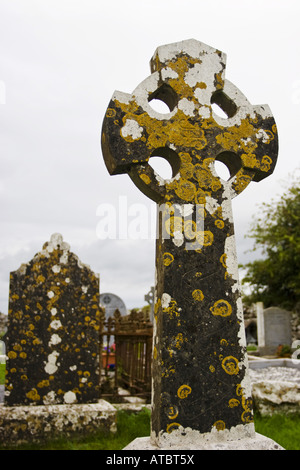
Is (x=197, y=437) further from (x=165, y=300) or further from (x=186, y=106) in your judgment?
(x=186, y=106)

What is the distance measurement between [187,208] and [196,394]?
121 centimetres

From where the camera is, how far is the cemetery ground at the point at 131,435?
5101 millimetres

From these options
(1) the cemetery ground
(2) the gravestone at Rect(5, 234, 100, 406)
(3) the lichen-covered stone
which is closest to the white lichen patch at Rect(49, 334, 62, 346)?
(2) the gravestone at Rect(5, 234, 100, 406)

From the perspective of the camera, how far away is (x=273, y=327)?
22.8m

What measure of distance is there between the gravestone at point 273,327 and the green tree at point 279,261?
0.98 metres

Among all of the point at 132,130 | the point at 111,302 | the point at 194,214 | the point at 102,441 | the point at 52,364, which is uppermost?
the point at 132,130

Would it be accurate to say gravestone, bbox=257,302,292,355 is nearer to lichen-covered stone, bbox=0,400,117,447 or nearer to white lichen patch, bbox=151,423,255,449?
lichen-covered stone, bbox=0,400,117,447

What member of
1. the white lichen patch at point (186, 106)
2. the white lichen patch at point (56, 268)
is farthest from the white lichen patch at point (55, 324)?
the white lichen patch at point (186, 106)

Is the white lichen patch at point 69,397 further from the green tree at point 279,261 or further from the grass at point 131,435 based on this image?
the green tree at point 279,261

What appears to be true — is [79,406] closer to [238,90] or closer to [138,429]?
[138,429]

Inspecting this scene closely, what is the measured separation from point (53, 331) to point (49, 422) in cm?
112

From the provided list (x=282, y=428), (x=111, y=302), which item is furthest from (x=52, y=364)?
(x=111, y=302)

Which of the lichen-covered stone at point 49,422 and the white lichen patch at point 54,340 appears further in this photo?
the white lichen patch at point 54,340
